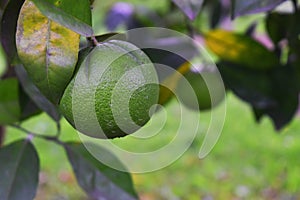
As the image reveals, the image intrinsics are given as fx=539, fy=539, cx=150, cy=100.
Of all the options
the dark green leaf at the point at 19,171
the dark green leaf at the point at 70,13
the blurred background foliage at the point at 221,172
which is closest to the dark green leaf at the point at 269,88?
the dark green leaf at the point at 19,171

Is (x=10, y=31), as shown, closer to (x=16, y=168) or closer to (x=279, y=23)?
(x=16, y=168)

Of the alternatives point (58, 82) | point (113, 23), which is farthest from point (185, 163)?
point (58, 82)

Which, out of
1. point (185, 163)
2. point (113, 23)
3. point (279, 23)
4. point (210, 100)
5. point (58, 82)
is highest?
point (58, 82)

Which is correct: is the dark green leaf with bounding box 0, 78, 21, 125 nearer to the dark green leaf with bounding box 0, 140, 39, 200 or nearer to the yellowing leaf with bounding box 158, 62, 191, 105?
the dark green leaf with bounding box 0, 140, 39, 200

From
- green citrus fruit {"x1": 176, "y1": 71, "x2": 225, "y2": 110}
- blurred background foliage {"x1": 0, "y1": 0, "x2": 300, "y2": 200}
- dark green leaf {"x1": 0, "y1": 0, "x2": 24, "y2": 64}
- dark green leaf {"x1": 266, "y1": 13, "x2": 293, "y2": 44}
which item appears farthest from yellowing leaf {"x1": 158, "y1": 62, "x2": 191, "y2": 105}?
blurred background foliage {"x1": 0, "y1": 0, "x2": 300, "y2": 200}

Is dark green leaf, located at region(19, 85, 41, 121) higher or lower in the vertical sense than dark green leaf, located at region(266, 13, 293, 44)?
higher

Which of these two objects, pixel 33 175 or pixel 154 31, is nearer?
pixel 33 175

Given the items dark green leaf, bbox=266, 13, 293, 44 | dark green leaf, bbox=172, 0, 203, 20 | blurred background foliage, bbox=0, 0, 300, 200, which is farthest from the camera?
blurred background foliage, bbox=0, 0, 300, 200
